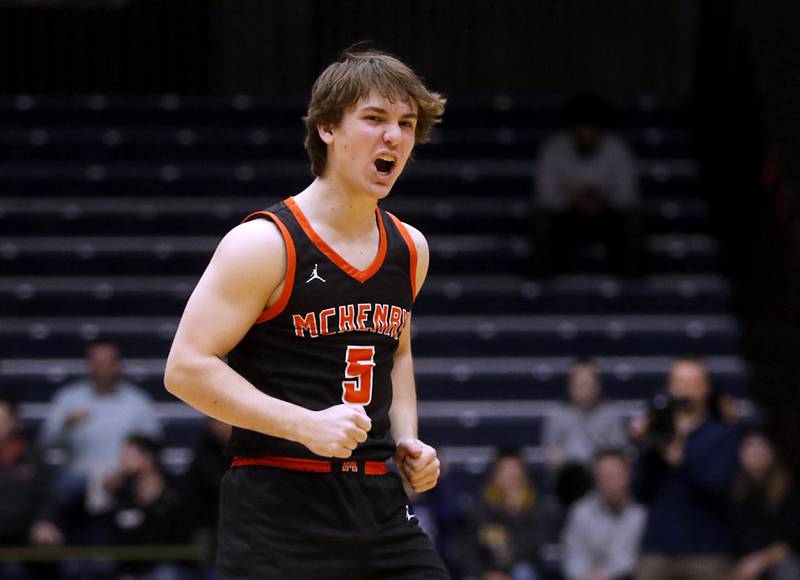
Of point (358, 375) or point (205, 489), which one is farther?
point (205, 489)

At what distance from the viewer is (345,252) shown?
3.56 meters

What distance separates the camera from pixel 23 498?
8.84 m

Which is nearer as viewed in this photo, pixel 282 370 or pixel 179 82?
pixel 282 370

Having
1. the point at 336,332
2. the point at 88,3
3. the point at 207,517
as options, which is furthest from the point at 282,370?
the point at 88,3

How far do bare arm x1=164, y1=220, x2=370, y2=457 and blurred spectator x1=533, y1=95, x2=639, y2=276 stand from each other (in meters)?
8.16

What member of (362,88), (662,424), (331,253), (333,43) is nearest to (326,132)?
(362,88)

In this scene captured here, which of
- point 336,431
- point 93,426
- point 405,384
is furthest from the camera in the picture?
point 93,426

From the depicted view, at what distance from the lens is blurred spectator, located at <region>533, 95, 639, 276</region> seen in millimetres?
11492

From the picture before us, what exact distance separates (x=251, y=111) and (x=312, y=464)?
34.6ft

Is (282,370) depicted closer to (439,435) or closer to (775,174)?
(439,435)

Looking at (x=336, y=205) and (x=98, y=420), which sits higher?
(x=336, y=205)

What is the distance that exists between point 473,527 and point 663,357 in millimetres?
3184

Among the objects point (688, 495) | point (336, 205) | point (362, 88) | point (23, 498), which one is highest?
point (362, 88)

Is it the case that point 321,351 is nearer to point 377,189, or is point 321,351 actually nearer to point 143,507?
point 377,189
